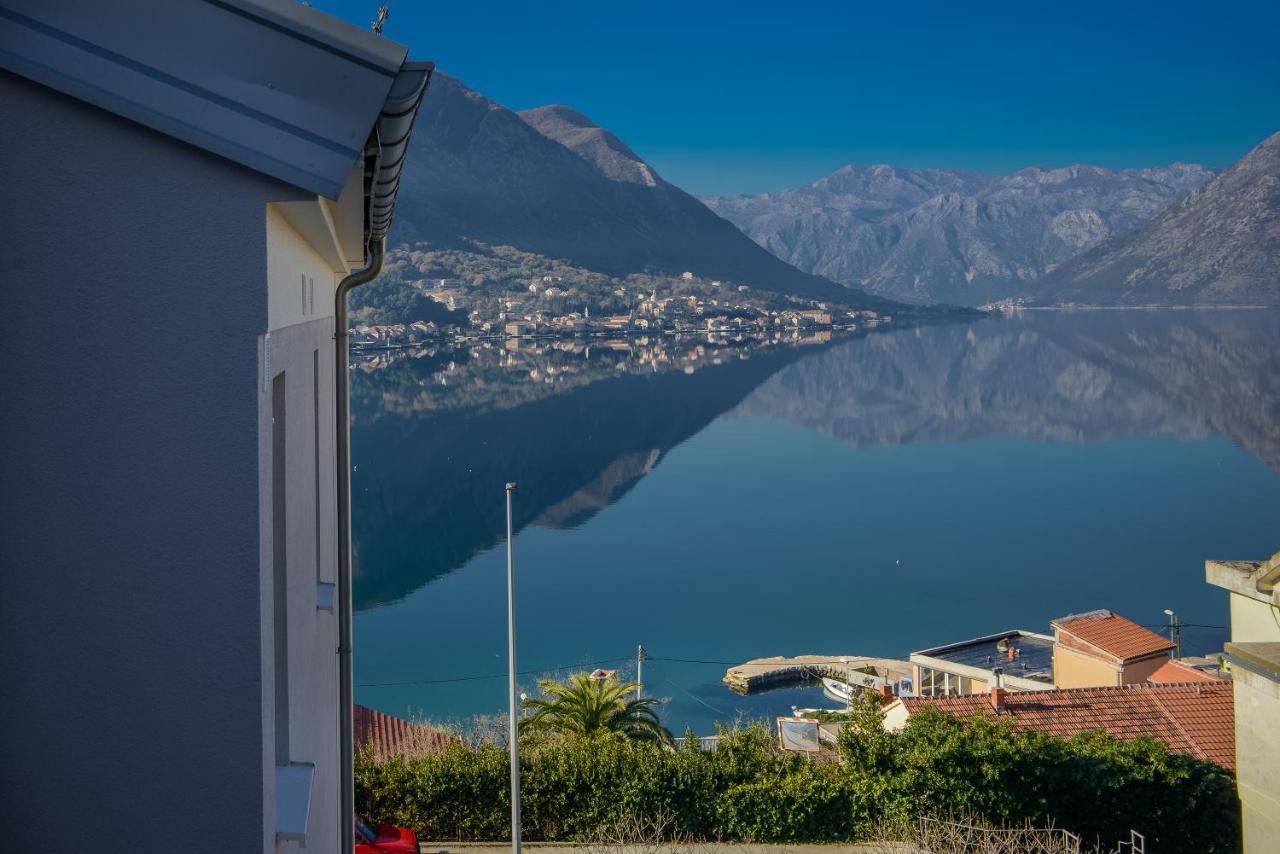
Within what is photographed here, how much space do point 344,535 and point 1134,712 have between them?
9648 millimetres

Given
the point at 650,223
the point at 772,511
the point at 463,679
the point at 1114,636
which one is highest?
the point at 650,223

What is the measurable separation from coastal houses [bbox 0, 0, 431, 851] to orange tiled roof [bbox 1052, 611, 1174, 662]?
15.6 m

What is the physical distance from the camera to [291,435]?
2.85 m

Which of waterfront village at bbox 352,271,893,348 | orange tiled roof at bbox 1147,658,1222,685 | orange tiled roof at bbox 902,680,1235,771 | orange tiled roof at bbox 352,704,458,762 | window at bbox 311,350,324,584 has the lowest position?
orange tiled roof at bbox 352,704,458,762

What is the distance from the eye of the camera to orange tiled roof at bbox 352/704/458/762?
12.6m

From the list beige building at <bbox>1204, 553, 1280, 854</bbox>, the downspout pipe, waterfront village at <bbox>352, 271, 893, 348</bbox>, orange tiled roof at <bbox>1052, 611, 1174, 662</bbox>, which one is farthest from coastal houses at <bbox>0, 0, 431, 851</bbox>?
waterfront village at <bbox>352, 271, 893, 348</bbox>

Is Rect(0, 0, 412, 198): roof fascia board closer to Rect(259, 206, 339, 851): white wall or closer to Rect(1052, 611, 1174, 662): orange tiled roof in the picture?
Rect(259, 206, 339, 851): white wall

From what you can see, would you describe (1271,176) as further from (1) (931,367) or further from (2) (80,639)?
(2) (80,639)

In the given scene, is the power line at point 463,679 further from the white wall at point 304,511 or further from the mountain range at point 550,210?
the mountain range at point 550,210

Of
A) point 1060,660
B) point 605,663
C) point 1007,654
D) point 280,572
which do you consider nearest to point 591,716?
point 1060,660

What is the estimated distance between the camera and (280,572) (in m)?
2.59

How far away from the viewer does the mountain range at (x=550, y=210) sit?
503ft

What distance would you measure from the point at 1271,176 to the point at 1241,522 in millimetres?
157367

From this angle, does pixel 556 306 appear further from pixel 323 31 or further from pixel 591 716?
pixel 323 31
